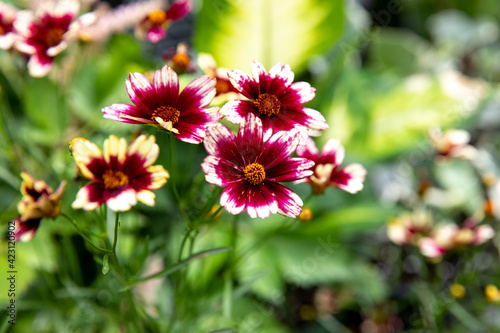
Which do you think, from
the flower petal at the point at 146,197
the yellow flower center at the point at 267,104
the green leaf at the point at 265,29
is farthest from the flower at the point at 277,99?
the green leaf at the point at 265,29

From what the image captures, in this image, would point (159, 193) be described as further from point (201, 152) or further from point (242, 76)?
point (242, 76)

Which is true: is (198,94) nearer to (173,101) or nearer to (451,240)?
(173,101)

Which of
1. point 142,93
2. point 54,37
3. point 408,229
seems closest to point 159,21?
point 54,37

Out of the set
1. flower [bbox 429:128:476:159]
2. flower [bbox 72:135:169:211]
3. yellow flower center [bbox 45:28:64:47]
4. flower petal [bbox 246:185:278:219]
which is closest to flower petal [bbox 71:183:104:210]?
flower [bbox 72:135:169:211]

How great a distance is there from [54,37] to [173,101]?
9.3 inches

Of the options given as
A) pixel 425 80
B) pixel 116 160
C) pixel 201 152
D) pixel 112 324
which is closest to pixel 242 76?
pixel 116 160

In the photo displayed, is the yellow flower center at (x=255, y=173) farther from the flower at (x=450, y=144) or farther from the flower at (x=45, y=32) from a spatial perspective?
the flower at (x=450, y=144)

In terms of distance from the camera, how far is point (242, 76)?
1.28 feet

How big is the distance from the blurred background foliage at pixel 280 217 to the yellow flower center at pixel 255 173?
20 centimetres

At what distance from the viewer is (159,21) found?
23.0 inches

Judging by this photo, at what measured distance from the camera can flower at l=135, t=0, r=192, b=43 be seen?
1.89 ft

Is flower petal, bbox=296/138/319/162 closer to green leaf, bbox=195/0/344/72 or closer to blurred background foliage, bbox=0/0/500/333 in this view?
blurred background foliage, bbox=0/0/500/333

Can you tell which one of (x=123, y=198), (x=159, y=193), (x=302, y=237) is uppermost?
(x=123, y=198)

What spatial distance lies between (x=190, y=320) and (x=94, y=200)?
27cm
